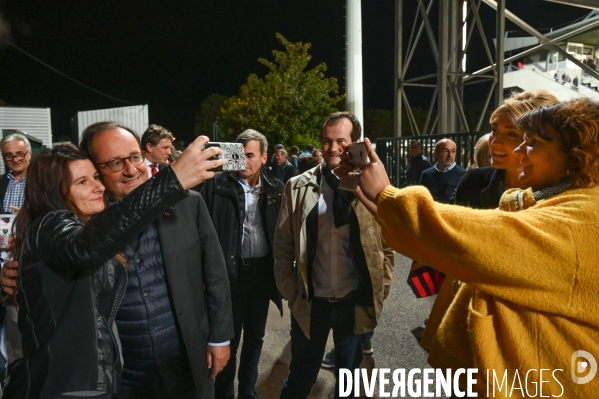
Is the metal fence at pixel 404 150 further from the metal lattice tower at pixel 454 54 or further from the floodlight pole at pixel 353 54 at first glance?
the floodlight pole at pixel 353 54

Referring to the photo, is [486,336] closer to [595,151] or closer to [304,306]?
[595,151]

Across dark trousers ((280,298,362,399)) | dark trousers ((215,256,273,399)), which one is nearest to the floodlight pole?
dark trousers ((215,256,273,399))

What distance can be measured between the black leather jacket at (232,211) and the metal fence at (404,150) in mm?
5672

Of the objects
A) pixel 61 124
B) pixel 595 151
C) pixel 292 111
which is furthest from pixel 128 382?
pixel 61 124

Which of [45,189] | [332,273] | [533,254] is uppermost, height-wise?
[45,189]

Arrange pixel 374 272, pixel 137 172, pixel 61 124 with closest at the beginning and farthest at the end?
1. pixel 137 172
2. pixel 374 272
3. pixel 61 124

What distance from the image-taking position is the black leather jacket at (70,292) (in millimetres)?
1565

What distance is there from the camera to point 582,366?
139 cm

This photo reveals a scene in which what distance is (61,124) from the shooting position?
209 ft

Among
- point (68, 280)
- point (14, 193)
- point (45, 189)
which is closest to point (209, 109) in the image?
point (14, 193)

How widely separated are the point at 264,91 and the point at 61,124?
41.8 metres

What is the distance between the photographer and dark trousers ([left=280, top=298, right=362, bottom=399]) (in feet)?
9.59

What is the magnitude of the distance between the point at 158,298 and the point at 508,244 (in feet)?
5.21

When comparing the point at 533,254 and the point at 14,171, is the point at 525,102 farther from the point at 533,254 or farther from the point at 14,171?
the point at 14,171
